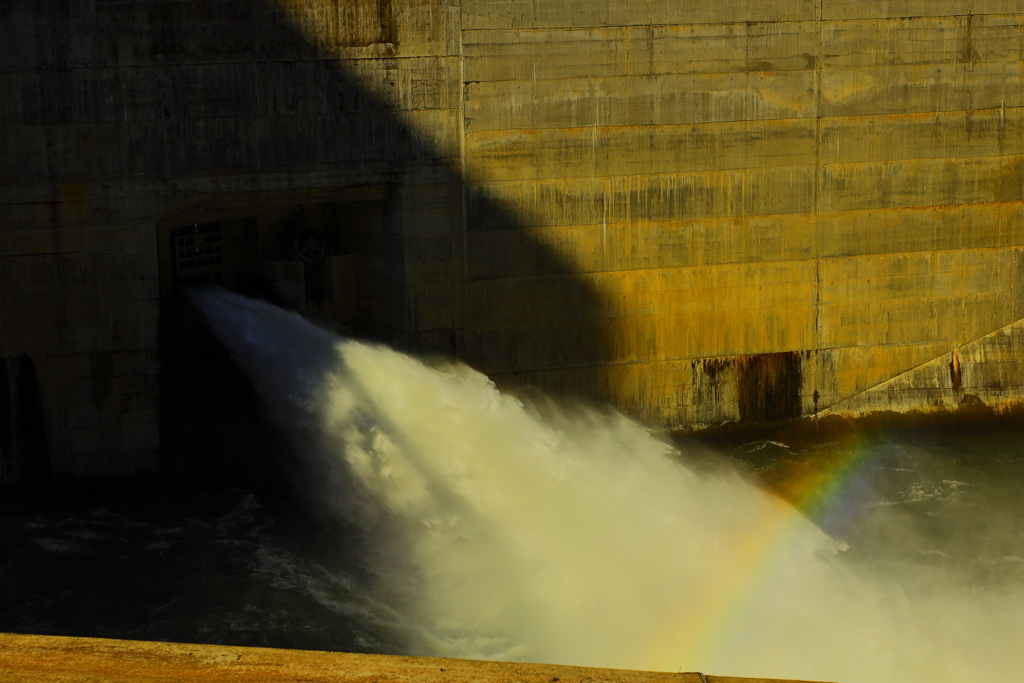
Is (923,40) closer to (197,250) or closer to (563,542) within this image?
(563,542)

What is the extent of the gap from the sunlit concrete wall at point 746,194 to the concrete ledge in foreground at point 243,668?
14.4 m

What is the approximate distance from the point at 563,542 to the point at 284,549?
4.75m

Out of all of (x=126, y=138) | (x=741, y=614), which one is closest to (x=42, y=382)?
(x=126, y=138)

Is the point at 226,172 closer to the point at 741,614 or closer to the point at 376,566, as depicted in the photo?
the point at 376,566

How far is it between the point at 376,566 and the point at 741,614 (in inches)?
237

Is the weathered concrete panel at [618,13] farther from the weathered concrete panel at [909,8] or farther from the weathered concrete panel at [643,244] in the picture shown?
the weathered concrete panel at [643,244]

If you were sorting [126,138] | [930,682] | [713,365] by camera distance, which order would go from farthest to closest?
[713,365], [126,138], [930,682]

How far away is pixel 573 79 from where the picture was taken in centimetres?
2148

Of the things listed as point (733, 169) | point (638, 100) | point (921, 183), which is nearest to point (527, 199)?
point (638, 100)

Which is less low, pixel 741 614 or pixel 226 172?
pixel 226 172

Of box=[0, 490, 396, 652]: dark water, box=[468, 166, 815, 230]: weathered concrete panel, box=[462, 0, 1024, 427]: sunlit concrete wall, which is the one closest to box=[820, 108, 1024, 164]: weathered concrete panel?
box=[462, 0, 1024, 427]: sunlit concrete wall

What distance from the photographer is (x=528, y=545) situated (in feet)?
60.1

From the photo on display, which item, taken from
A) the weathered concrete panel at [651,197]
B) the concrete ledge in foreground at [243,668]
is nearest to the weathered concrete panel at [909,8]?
the weathered concrete panel at [651,197]

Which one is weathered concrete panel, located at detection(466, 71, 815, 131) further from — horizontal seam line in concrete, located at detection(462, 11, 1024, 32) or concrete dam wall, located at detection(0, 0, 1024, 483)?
horizontal seam line in concrete, located at detection(462, 11, 1024, 32)
